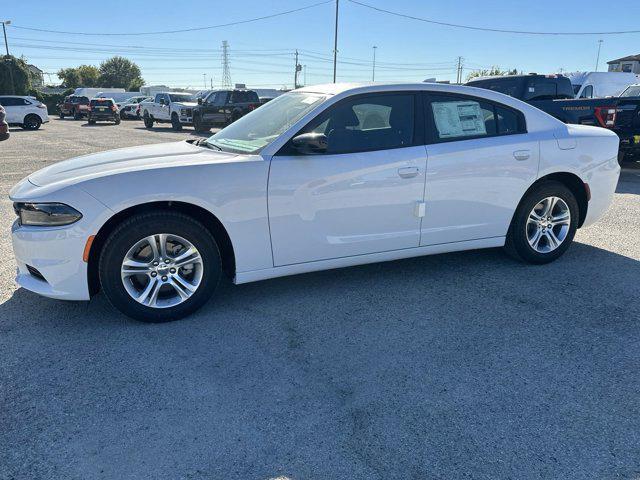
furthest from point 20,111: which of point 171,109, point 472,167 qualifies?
point 472,167

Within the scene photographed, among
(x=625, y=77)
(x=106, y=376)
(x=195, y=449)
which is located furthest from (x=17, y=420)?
(x=625, y=77)

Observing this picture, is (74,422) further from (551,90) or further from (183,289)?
(551,90)

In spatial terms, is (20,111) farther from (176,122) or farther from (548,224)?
(548,224)

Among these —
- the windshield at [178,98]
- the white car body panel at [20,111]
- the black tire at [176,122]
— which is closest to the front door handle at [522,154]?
the black tire at [176,122]

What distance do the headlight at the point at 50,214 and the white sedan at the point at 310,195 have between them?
1cm

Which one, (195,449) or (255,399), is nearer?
(195,449)

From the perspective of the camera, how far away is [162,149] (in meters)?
4.28

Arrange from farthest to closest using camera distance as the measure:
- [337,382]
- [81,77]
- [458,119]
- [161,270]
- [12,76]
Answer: [81,77] < [12,76] < [458,119] < [161,270] < [337,382]

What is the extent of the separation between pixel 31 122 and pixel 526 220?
27.8 metres

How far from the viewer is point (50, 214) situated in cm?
341

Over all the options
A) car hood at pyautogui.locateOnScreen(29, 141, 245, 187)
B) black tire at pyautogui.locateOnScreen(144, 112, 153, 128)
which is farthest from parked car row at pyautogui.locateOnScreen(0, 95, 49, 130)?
car hood at pyautogui.locateOnScreen(29, 141, 245, 187)

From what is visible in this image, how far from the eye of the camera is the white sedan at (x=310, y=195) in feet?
11.5

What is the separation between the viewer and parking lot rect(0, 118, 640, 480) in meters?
2.38

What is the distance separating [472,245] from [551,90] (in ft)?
30.4
